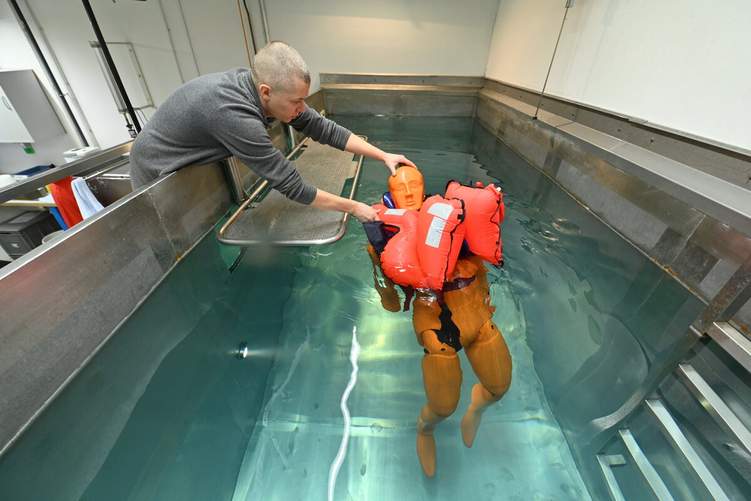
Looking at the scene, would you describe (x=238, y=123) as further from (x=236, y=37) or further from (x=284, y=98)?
(x=236, y=37)

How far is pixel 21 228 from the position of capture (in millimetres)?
1962

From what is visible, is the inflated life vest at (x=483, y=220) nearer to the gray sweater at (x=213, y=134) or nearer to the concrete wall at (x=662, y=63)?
the gray sweater at (x=213, y=134)

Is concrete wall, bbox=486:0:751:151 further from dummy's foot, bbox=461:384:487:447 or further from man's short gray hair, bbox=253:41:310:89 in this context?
man's short gray hair, bbox=253:41:310:89

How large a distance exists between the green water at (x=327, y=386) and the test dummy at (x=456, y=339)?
1.34 ft

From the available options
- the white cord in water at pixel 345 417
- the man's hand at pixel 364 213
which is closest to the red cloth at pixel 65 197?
the man's hand at pixel 364 213

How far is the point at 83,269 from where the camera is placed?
2.77 ft

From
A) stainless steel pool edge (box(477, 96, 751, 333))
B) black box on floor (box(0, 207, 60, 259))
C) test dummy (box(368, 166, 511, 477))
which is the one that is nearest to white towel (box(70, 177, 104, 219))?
black box on floor (box(0, 207, 60, 259))

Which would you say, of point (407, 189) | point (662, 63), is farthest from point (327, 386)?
point (662, 63)

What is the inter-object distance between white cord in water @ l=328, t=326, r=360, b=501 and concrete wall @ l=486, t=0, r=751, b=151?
2045mm

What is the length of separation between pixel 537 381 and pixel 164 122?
2.29 metres

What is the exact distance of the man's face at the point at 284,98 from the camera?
3.93ft

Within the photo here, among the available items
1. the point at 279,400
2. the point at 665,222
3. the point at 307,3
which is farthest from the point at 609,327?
the point at 307,3

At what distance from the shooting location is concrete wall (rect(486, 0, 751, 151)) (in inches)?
50.4

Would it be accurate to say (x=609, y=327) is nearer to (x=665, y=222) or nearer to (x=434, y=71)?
(x=665, y=222)
